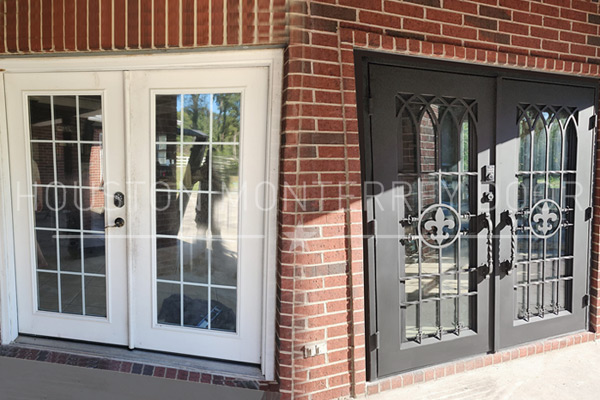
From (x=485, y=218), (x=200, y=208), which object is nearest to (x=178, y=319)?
(x=200, y=208)

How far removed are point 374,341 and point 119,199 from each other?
6.40 feet

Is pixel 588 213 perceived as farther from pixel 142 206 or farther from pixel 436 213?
pixel 142 206

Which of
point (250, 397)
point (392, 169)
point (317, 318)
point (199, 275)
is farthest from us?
point (199, 275)

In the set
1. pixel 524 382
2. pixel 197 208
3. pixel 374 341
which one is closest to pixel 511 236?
pixel 524 382

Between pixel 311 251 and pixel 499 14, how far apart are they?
6.73 feet

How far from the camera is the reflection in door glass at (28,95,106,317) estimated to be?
2742 millimetres

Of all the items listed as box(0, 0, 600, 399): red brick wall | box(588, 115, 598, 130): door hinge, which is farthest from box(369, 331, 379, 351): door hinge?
box(588, 115, 598, 130): door hinge

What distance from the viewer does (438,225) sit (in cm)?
267

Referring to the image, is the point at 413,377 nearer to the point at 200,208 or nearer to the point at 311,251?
the point at 311,251

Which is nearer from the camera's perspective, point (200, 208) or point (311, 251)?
point (311, 251)

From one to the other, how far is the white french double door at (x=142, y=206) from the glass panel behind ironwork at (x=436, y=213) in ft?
3.15

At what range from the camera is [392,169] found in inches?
98.9

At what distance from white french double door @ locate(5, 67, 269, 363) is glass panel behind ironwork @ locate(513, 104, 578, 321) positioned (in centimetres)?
196

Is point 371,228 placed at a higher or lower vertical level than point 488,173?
lower
